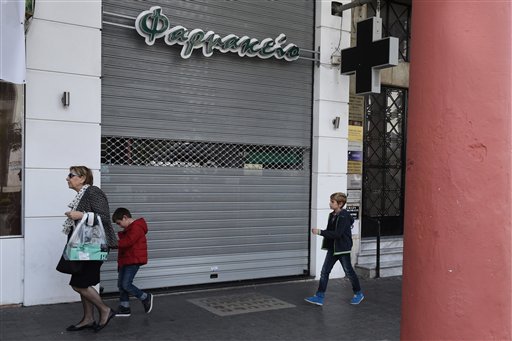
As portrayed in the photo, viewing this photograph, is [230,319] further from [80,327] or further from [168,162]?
[168,162]

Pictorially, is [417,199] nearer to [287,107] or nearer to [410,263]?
[410,263]

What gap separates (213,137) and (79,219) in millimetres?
3328

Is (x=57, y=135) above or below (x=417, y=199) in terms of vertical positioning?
above

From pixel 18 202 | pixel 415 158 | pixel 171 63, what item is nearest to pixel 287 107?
pixel 171 63

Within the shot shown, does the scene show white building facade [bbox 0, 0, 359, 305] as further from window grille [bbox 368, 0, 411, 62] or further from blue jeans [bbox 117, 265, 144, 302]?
window grille [bbox 368, 0, 411, 62]

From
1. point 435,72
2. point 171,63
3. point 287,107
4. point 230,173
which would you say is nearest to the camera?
point 435,72

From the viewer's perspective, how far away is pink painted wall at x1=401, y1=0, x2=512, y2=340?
1.89m

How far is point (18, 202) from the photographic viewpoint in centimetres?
704

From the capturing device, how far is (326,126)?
9.70 metres

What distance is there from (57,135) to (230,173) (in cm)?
285

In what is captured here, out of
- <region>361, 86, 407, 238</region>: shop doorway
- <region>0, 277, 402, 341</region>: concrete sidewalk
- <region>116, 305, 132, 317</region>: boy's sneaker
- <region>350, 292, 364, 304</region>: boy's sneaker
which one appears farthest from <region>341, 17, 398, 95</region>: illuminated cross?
<region>116, 305, 132, 317</region>: boy's sneaker

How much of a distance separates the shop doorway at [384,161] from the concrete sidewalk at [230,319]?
266 cm

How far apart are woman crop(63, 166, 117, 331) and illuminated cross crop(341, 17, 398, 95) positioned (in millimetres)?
5075

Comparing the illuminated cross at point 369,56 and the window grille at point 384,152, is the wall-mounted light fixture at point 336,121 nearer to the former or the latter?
the illuminated cross at point 369,56
